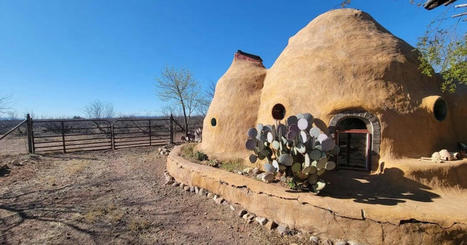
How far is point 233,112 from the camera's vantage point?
27.1 feet

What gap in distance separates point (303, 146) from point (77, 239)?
4.90 meters

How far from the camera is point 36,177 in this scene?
24.4 feet

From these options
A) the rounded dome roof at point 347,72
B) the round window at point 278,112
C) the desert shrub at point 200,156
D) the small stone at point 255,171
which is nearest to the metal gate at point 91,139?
the desert shrub at point 200,156

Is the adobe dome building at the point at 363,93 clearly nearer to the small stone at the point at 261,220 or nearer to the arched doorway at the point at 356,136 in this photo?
the arched doorway at the point at 356,136

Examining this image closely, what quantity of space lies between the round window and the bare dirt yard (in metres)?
3.10

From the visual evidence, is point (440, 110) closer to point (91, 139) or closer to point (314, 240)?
point (314, 240)

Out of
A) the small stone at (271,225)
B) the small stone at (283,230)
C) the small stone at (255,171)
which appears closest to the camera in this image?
the small stone at (283,230)

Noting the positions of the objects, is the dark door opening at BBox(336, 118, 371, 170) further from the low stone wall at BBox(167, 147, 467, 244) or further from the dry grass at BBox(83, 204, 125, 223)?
the dry grass at BBox(83, 204, 125, 223)

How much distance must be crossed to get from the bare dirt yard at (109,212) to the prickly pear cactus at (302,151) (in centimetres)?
127

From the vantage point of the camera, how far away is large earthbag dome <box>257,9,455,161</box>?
5430 millimetres

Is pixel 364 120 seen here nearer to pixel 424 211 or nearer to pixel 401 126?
pixel 401 126

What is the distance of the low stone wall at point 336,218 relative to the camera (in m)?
3.57

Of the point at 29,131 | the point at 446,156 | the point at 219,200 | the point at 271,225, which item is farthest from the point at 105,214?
the point at 29,131

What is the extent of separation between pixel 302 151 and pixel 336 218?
1.43 metres
